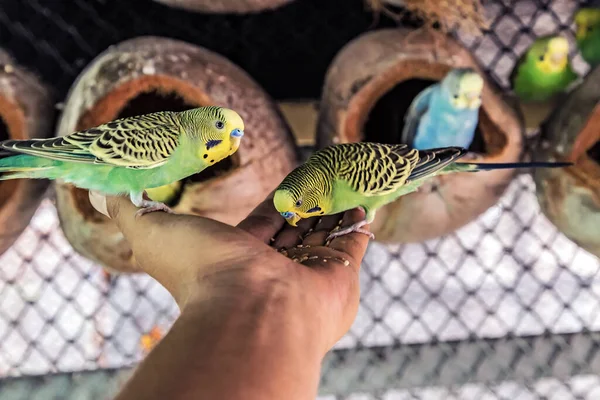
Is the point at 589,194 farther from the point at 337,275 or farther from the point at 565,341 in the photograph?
the point at 337,275

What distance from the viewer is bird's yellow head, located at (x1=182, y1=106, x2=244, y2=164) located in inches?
14.6

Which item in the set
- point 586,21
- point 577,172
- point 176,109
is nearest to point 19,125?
point 176,109

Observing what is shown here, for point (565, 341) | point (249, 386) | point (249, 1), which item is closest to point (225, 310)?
point (249, 386)

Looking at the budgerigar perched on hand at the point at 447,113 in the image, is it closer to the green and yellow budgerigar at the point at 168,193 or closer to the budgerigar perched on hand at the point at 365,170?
the budgerigar perched on hand at the point at 365,170

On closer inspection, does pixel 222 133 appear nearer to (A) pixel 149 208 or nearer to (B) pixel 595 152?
(A) pixel 149 208

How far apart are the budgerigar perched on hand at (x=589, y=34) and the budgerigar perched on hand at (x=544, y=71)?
3 centimetres

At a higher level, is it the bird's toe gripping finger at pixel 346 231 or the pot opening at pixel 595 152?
the bird's toe gripping finger at pixel 346 231

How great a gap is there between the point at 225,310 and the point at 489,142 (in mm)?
458

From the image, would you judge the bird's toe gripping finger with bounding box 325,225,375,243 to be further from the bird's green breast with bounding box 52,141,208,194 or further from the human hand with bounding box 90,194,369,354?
the bird's green breast with bounding box 52,141,208,194

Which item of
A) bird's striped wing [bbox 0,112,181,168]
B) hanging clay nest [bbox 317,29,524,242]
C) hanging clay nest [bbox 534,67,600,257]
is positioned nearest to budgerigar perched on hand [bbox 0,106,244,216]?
bird's striped wing [bbox 0,112,181,168]

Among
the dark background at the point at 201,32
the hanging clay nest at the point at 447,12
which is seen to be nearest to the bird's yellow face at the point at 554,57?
the hanging clay nest at the point at 447,12

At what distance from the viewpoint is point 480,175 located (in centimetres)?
59

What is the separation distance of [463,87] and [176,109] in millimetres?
310

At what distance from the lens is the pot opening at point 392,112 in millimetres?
701
